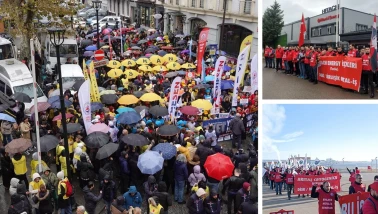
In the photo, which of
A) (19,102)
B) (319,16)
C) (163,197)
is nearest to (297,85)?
(163,197)

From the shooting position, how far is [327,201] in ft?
25.5

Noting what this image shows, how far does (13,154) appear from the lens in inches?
393

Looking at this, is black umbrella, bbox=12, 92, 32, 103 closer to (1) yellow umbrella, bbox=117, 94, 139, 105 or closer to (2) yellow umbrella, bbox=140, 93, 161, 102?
(1) yellow umbrella, bbox=117, 94, 139, 105

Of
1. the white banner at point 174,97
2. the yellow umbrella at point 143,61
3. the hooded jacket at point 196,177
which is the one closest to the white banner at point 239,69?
the white banner at point 174,97

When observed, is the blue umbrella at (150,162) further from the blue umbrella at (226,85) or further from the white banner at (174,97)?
the blue umbrella at (226,85)

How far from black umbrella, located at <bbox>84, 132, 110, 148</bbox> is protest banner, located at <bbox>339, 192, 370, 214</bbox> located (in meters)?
6.00

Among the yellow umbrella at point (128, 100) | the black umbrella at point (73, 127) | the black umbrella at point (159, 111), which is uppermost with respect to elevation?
the yellow umbrella at point (128, 100)

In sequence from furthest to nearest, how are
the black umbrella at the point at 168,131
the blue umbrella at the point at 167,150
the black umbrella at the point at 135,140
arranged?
the black umbrella at the point at 168,131 → the black umbrella at the point at 135,140 → the blue umbrella at the point at 167,150

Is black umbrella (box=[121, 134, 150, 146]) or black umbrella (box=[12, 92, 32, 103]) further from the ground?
black umbrella (box=[12, 92, 32, 103])

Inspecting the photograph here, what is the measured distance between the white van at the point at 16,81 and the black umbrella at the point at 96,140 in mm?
6260

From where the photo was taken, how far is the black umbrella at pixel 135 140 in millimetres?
10273

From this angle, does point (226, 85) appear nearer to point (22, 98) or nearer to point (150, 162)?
point (22, 98)

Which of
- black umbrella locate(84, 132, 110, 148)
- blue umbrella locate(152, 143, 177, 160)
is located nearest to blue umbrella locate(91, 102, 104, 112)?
black umbrella locate(84, 132, 110, 148)

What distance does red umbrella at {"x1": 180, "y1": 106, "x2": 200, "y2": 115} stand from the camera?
45.4 ft
